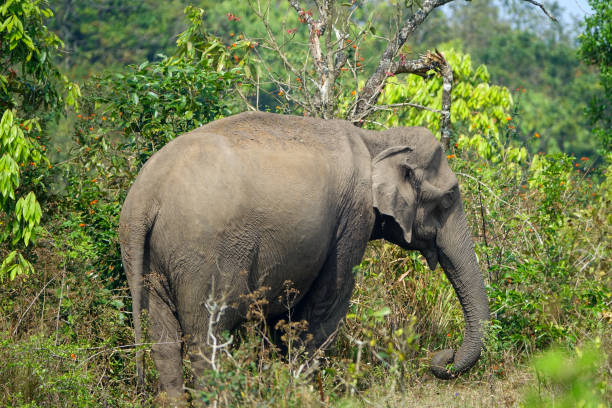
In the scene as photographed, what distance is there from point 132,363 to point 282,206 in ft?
6.85

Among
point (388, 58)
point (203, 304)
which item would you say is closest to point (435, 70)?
point (388, 58)

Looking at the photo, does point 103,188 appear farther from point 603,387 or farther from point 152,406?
point 603,387

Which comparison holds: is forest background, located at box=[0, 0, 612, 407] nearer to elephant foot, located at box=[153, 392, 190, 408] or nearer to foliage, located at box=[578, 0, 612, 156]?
elephant foot, located at box=[153, 392, 190, 408]

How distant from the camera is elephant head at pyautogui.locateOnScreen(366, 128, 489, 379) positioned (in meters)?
5.90

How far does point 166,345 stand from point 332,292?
52.7 inches

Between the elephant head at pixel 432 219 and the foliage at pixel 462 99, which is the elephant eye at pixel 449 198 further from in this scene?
the foliage at pixel 462 99

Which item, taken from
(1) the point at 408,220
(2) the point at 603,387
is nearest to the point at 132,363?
(1) the point at 408,220

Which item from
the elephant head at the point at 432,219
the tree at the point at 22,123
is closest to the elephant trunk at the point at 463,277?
the elephant head at the point at 432,219

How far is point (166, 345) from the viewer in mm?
5102

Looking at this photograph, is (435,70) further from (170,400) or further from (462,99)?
(462,99)

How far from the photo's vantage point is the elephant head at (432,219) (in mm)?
5902

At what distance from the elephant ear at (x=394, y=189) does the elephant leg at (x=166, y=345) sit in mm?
1694

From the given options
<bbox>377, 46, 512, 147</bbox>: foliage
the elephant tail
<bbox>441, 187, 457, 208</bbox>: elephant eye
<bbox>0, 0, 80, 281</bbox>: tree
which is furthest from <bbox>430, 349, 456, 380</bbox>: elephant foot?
<bbox>377, 46, 512, 147</bbox>: foliage

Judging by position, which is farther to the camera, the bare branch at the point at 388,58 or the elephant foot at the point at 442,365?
the bare branch at the point at 388,58
